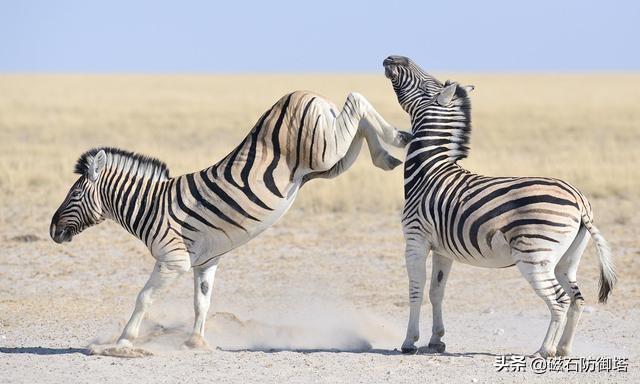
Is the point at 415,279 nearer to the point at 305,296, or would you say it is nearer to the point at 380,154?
the point at 380,154

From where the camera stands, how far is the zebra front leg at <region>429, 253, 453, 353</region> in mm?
7672

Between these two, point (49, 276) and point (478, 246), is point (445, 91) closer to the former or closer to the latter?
point (478, 246)

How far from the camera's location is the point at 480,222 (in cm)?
713

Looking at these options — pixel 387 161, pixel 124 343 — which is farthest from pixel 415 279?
pixel 124 343

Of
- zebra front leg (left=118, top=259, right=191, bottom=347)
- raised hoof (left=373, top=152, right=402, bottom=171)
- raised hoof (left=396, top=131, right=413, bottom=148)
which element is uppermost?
raised hoof (left=396, top=131, right=413, bottom=148)

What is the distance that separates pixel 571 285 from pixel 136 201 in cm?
330

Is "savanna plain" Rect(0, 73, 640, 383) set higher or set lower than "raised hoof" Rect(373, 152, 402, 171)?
lower

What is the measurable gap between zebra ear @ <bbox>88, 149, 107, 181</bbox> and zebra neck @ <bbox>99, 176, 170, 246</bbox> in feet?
0.29

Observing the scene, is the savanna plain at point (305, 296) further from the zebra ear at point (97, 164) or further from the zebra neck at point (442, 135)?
the zebra neck at point (442, 135)

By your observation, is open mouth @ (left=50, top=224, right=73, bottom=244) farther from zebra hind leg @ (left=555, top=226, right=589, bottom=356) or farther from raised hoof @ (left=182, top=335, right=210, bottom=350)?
zebra hind leg @ (left=555, top=226, right=589, bottom=356)

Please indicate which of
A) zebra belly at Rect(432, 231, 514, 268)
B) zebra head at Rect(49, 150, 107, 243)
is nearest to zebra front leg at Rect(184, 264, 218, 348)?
zebra head at Rect(49, 150, 107, 243)

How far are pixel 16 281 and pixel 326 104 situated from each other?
513cm

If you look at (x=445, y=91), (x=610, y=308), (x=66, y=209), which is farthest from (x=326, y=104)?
(x=610, y=308)

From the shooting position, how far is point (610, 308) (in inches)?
383
